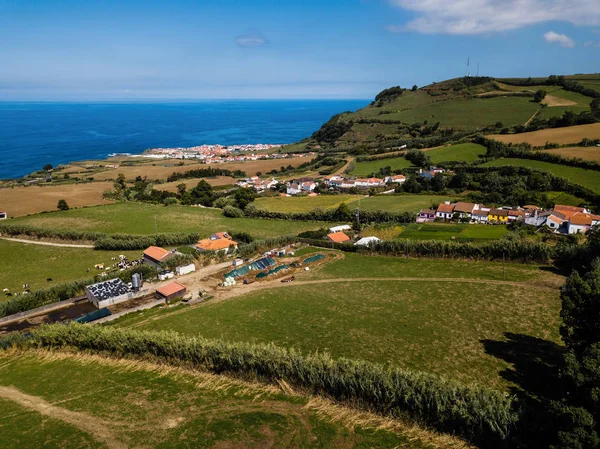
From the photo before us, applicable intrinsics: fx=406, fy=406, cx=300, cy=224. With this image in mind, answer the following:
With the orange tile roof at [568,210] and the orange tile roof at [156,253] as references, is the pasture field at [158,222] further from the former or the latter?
the orange tile roof at [568,210]

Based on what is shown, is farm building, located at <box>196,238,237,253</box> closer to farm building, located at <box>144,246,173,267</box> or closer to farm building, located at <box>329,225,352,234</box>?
farm building, located at <box>144,246,173,267</box>

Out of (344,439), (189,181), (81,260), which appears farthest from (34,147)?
(344,439)

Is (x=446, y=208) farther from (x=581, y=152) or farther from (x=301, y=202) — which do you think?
(x=581, y=152)

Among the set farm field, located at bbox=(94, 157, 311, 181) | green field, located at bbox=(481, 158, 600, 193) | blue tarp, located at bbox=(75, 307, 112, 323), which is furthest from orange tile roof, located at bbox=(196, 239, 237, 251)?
farm field, located at bbox=(94, 157, 311, 181)

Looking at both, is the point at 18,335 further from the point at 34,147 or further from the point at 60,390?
the point at 34,147

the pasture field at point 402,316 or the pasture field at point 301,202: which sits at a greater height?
the pasture field at point 301,202

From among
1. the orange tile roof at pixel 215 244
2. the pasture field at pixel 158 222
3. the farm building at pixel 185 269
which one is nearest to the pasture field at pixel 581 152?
the pasture field at pixel 158 222
